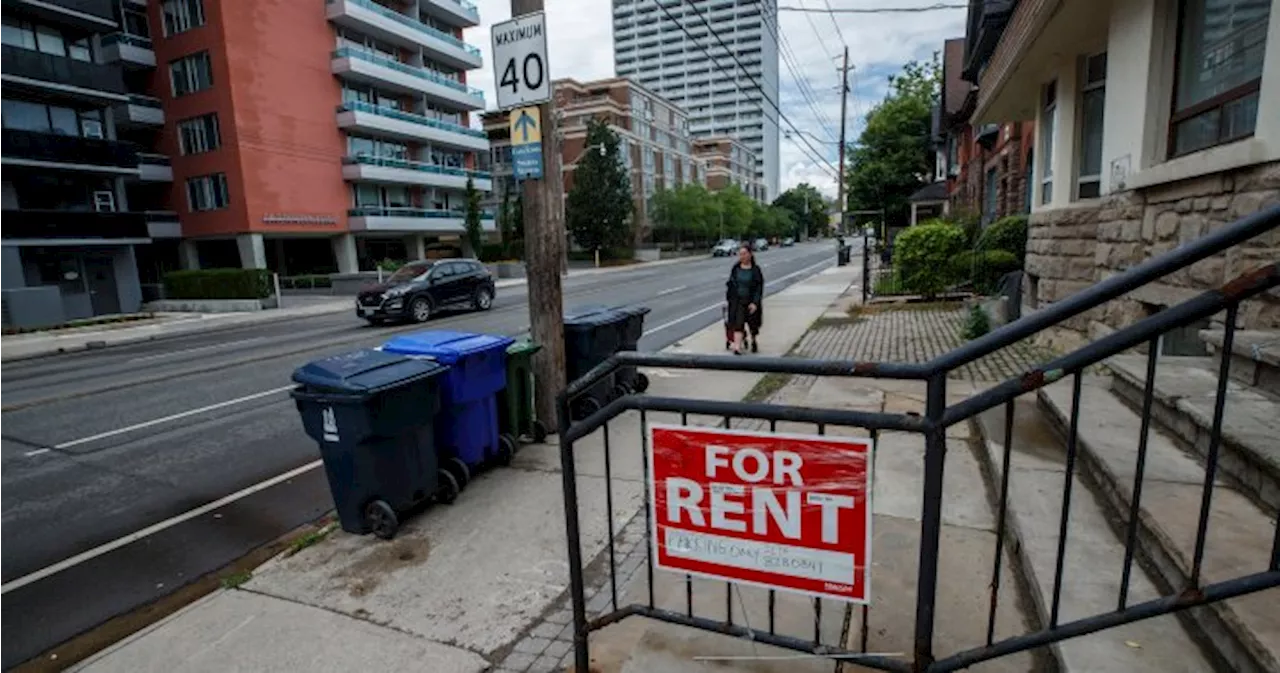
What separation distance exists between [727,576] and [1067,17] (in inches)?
307

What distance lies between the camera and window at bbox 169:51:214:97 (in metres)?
32.3

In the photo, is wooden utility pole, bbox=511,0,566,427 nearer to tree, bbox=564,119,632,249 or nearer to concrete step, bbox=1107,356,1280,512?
concrete step, bbox=1107,356,1280,512

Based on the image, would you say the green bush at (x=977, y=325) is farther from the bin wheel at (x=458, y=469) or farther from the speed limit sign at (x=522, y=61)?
the bin wheel at (x=458, y=469)

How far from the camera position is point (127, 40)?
109 ft

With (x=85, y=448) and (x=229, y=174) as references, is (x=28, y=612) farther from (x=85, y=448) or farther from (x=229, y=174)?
(x=229, y=174)

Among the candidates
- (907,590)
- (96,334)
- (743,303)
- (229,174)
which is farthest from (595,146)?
(907,590)

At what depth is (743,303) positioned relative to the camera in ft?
32.2

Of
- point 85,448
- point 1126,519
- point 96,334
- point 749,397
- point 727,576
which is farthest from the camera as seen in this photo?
point 96,334

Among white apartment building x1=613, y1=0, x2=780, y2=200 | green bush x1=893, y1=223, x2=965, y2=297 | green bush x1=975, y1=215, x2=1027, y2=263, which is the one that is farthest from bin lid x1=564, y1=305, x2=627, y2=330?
green bush x1=893, y1=223, x2=965, y2=297

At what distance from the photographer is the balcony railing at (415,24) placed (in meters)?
38.3

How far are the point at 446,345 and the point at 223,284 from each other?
25933mm

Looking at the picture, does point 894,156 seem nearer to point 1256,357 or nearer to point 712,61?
point 712,61

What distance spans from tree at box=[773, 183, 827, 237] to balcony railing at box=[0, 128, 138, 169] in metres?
102

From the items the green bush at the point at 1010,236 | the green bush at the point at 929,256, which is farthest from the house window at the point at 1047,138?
the green bush at the point at 929,256
